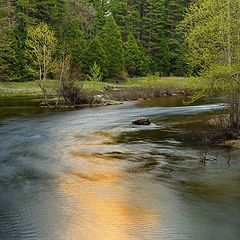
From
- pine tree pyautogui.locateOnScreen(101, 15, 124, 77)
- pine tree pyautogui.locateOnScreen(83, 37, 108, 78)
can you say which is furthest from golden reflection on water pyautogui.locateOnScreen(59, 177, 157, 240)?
pine tree pyautogui.locateOnScreen(101, 15, 124, 77)

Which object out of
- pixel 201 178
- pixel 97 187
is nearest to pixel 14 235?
pixel 97 187

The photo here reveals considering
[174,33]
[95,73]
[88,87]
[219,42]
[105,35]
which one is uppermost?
[174,33]

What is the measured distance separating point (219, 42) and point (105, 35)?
5193 centimetres

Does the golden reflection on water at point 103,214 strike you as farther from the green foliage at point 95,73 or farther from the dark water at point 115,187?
the green foliage at point 95,73

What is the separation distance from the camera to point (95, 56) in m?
68.2

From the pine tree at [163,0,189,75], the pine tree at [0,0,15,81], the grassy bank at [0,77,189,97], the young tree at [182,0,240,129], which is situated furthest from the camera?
the pine tree at [163,0,189,75]

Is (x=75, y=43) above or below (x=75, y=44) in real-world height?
above

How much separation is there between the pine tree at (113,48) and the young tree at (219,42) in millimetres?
48122

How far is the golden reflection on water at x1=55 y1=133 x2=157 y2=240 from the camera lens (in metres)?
10.8

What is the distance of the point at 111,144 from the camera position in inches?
886

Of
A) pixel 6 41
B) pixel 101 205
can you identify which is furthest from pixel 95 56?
pixel 101 205

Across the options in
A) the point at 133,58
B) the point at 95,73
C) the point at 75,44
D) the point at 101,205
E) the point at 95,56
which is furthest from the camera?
the point at 133,58

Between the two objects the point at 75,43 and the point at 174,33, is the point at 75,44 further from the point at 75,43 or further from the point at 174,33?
the point at 174,33

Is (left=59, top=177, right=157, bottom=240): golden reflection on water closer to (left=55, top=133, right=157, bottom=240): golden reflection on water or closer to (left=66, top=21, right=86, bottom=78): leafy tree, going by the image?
(left=55, top=133, right=157, bottom=240): golden reflection on water
